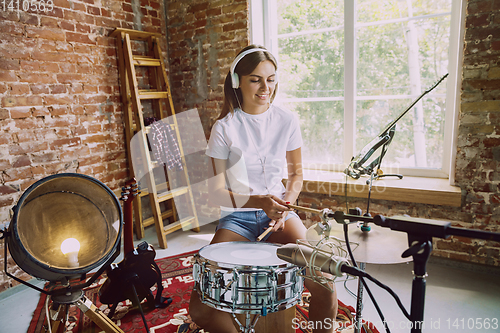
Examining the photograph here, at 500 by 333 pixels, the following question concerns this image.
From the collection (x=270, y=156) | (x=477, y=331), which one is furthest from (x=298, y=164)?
(x=477, y=331)

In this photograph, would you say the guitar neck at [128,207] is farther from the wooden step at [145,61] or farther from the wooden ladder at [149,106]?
the wooden step at [145,61]

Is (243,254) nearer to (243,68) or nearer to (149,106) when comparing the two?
(243,68)

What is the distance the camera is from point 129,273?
1887mm

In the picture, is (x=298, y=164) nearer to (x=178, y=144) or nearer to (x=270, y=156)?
(x=270, y=156)

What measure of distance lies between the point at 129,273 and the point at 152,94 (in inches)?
69.5

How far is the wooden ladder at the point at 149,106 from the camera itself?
296cm

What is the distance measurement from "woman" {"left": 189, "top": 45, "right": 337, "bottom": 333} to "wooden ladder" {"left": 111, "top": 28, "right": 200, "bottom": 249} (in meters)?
1.39

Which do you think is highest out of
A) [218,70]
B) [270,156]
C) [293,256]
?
[218,70]

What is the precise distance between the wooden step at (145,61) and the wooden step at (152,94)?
0.25 m

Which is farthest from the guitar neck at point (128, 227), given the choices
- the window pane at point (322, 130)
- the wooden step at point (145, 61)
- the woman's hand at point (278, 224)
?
the window pane at point (322, 130)

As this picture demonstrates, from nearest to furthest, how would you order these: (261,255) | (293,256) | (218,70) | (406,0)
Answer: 1. (293,256)
2. (261,255)
3. (406,0)
4. (218,70)

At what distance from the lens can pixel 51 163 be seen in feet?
8.39

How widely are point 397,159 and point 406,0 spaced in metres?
1.22

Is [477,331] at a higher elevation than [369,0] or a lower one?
lower
